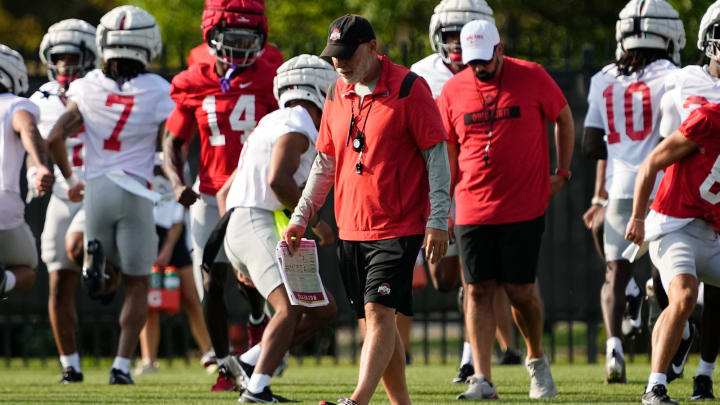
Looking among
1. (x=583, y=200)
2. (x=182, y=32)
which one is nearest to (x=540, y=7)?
(x=182, y=32)

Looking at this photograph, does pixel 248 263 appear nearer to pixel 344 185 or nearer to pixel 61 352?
pixel 344 185

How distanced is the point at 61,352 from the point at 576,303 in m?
4.92

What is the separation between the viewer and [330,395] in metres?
8.82

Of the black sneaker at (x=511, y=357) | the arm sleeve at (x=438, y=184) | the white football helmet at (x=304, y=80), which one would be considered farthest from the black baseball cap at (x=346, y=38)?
the black sneaker at (x=511, y=357)

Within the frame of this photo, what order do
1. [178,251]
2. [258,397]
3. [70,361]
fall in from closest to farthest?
1. [258,397]
2. [70,361]
3. [178,251]

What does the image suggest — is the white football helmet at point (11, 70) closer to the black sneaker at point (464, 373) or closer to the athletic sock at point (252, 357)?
the athletic sock at point (252, 357)

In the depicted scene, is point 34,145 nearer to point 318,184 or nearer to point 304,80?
point 304,80

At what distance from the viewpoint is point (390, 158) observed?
6543 millimetres

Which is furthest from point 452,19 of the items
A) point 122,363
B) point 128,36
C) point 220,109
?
point 122,363

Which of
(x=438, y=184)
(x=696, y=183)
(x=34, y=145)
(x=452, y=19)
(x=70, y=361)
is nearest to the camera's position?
(x=438, y=184)

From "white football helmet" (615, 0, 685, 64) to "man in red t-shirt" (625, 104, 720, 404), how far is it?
2002mm

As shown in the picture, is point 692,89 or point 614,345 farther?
point 614,345

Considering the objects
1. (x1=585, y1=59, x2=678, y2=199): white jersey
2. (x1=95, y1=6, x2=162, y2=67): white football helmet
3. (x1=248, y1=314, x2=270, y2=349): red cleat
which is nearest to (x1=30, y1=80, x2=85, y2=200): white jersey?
(x1=95, y1=6, x2=162, y2=67): white football helmet

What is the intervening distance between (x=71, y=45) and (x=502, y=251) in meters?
4.02
